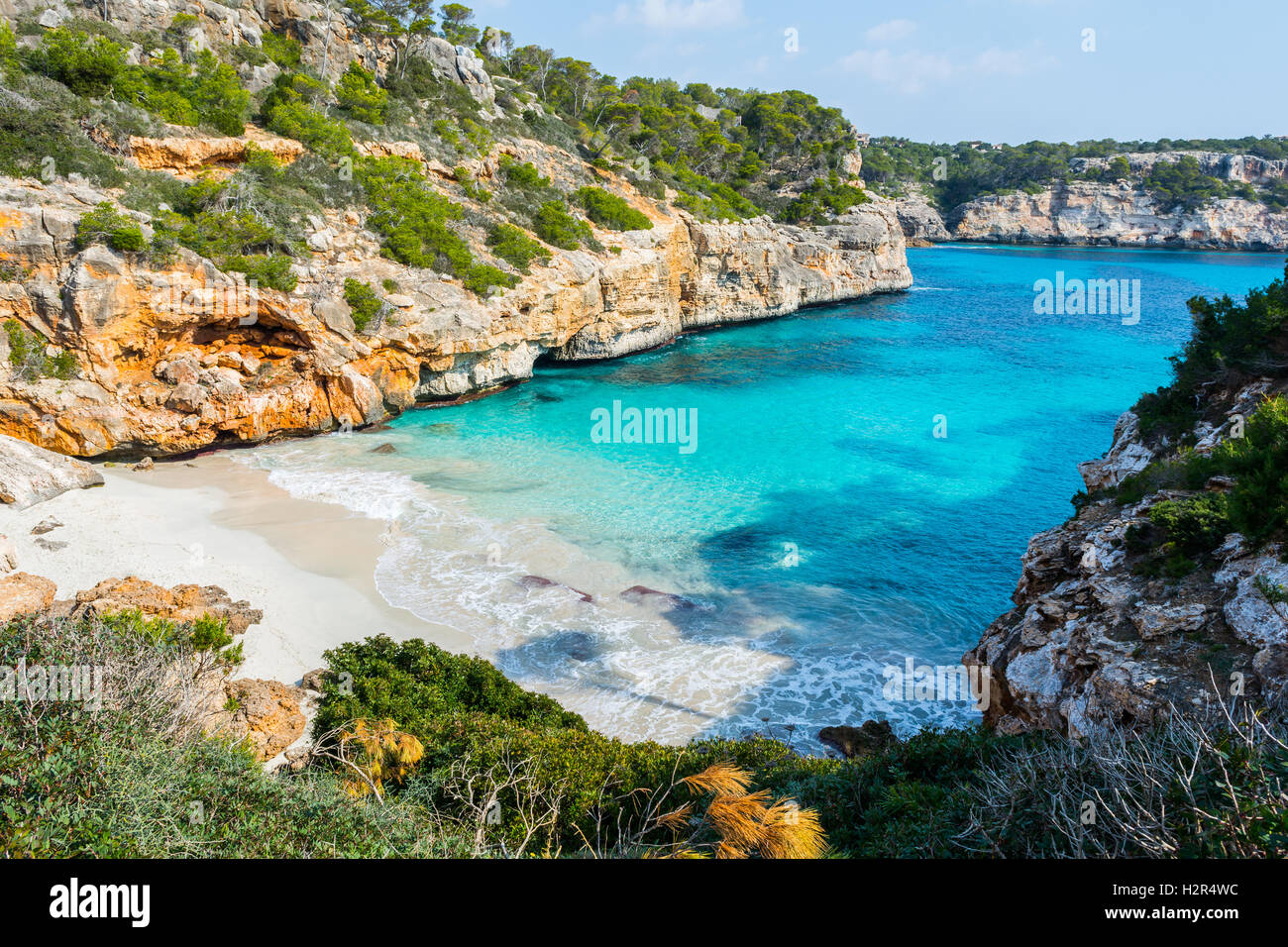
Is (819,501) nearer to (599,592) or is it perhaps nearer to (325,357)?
(599,592)

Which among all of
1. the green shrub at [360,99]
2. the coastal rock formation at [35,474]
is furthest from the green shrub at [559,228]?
the coastal rock formation at [35,474]

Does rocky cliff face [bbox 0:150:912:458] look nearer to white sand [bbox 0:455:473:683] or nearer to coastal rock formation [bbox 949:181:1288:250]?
white sand [bbox 0:455:473:683]

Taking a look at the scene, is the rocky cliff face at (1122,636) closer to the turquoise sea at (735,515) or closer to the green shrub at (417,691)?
the turquoise sea at (735,515)

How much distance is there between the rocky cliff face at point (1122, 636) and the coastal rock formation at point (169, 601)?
12.6 m

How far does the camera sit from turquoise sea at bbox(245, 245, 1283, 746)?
13.2 metres

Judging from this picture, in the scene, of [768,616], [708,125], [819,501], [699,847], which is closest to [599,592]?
[768,616]

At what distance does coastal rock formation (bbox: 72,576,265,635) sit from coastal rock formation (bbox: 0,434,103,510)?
5.35 meters

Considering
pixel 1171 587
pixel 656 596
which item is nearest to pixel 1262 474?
pixel 1171 587

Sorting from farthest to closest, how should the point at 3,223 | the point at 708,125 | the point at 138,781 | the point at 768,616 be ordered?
the point at 708,125 → the point at 3,223 → the point at 768,616 → the point at 138,781

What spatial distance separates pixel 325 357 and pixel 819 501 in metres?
16.8

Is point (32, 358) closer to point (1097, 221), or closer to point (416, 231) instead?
point (416, 231)

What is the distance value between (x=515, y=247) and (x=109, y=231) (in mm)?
14627
